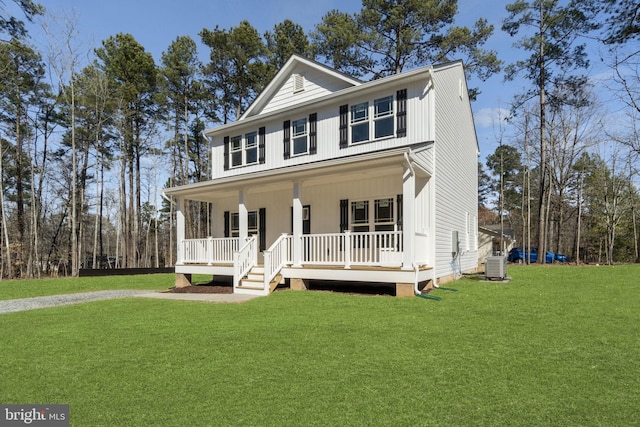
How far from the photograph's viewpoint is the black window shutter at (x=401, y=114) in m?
10.6

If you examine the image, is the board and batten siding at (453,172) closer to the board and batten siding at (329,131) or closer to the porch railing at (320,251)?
the board and batten siding at (329,131)

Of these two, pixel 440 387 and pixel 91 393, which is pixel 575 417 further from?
pixel 91 393

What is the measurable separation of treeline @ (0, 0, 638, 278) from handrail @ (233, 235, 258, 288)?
14976mm

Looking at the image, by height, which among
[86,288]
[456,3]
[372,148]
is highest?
[456,3]

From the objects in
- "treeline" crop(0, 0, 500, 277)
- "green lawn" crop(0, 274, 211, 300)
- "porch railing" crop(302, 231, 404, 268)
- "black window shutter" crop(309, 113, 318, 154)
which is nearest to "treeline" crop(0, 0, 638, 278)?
"treeline" crop(0, 0, 500, 277)

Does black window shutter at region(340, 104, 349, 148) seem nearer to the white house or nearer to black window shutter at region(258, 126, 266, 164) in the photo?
the white house

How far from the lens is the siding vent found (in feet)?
44.7

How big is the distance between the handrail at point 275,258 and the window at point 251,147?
5.14 meters

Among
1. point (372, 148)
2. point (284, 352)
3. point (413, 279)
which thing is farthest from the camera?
point (372, 148)

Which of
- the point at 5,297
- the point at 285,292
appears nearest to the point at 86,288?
the point at 5,297

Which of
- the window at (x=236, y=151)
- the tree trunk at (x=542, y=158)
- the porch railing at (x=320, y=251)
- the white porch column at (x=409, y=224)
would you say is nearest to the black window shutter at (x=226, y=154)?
the window at (x=236, y=151)

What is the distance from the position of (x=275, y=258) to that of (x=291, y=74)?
25.8 ft

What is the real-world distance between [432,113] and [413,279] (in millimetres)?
4972

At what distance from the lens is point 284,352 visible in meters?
4.43
